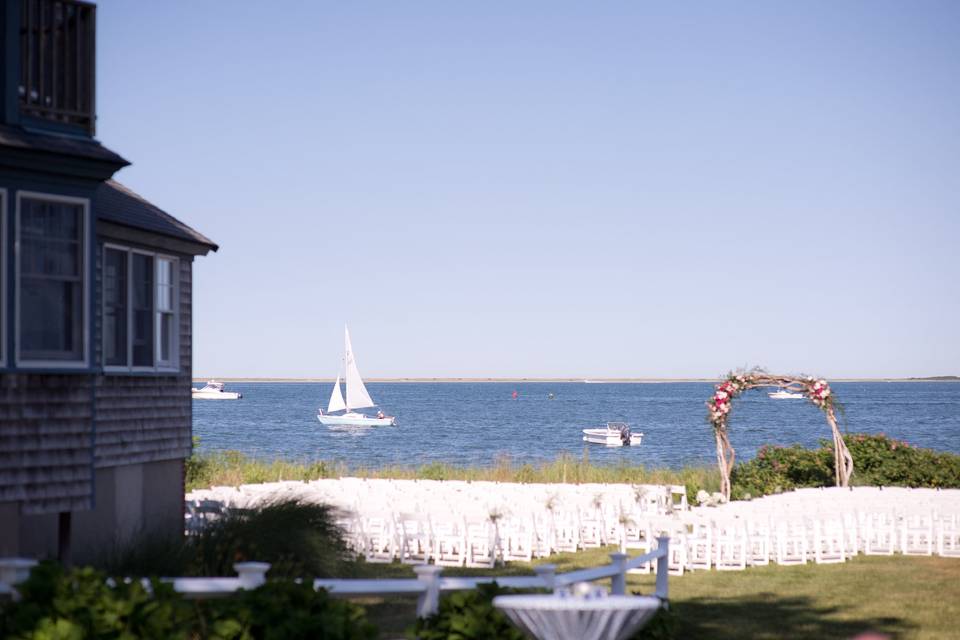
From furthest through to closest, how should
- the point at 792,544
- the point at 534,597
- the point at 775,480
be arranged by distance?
the point at 775,480
the point at 792,544
the point at 534,597

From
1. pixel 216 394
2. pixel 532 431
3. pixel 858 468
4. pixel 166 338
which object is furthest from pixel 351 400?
pixel 216 394

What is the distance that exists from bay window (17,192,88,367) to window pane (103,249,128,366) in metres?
2.39

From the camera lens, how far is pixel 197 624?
8.95 metres

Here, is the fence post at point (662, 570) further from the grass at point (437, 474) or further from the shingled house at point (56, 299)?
the grass at point (437, 474)

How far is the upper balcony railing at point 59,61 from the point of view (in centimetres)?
1420

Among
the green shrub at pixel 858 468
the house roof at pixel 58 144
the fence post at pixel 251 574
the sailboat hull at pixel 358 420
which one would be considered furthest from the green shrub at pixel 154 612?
the sailboat hull at pixel 358 420

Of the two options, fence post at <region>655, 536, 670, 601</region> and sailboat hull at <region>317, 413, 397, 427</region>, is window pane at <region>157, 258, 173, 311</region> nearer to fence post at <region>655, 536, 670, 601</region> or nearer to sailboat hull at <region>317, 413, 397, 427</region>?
fence post at <region>655, 536, 670, 601</region>

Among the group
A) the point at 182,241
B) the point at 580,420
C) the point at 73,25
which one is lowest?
the point at 580,420

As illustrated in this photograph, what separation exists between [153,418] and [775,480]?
15.8 meters

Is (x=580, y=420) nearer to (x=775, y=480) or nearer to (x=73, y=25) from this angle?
(x=775, y=480)

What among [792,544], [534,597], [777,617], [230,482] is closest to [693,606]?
[777,617]

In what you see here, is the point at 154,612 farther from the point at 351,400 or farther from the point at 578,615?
the point at 351,400

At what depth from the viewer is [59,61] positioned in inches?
577

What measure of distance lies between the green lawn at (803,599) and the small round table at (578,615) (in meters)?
4.76
